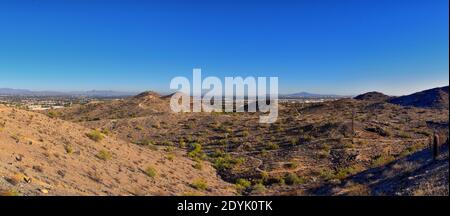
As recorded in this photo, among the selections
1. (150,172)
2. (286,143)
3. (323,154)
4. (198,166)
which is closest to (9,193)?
(150,172)

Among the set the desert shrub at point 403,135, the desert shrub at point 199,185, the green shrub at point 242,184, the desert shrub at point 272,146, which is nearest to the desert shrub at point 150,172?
the desert shrub at point 199,185

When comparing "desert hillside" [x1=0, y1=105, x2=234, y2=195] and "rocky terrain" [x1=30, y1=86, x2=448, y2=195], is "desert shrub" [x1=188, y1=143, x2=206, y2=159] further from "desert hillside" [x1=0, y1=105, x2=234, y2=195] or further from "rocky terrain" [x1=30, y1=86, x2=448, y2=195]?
"desert hillside" [x1=0, y1=105, x2=234, y2=195]

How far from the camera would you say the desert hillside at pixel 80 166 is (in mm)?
14812

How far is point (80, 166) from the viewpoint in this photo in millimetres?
18344

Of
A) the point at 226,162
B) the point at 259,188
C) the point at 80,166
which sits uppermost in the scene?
the point at 80,166

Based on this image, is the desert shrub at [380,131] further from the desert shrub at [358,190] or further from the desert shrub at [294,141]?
the desert shrub at [358,190]

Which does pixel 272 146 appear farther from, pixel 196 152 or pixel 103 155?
pixel 103 155

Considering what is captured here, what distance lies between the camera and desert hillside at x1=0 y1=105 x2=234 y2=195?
14.8 metres

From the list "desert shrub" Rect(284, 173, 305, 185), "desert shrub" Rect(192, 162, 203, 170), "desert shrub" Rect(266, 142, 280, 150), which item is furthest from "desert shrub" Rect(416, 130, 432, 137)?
"desert shrub" Rect(192, 162, 203, 170)

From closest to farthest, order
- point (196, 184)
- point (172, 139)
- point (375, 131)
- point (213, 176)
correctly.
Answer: point (196, 184) < point (213, 176) < point (375, 131) < point (172, 139)
